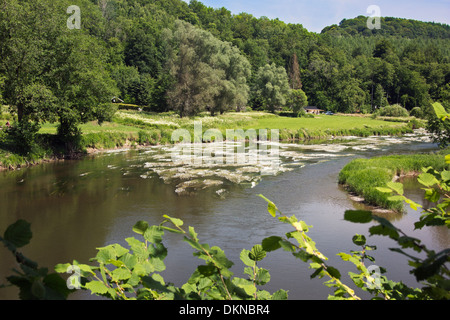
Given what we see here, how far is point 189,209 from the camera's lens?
13.9 metres

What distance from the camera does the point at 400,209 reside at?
13.7 meters

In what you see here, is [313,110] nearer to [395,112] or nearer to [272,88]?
[272,88]

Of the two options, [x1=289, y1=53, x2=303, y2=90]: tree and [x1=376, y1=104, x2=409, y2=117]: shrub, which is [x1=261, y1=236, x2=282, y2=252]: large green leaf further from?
[x1=289, y1=53, x2=303, y2=90]: tree

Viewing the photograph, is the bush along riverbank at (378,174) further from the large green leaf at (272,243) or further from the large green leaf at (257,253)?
the large green leaf at (272,243)

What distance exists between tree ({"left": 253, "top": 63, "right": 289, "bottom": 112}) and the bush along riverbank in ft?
186

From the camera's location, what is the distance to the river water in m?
9.38

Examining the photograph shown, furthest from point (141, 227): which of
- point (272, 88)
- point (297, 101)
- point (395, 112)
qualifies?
point (395, 112)

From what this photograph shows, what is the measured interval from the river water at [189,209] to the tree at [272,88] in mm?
54566

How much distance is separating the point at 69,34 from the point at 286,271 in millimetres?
23647

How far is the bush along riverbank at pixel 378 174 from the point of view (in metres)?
14.3

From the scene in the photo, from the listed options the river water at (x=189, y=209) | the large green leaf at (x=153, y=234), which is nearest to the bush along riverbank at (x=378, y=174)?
the river water at (x=189, y=209)

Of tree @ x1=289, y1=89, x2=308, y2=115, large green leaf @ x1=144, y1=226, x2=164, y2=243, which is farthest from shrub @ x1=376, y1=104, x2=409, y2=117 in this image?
large green leaf @ x1=144, y1=226, x2=164, y2=243

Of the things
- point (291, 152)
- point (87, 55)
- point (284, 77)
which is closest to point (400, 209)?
point (291, 152)

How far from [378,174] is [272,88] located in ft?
203
